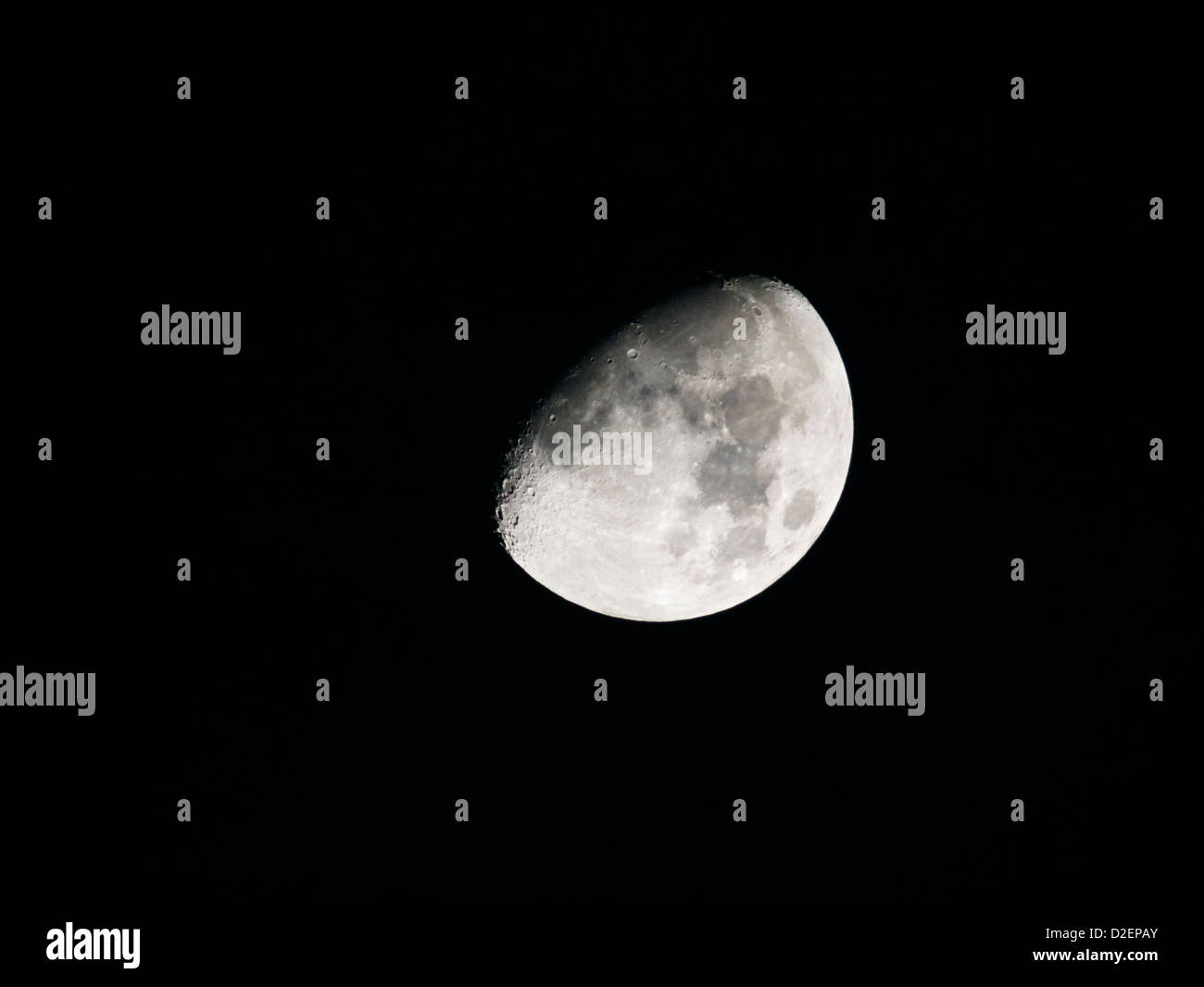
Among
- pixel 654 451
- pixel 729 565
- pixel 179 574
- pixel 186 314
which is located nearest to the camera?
pixel 654 451

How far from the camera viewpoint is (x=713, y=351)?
377 cm

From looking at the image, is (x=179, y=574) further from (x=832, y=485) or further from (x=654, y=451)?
(x=832, y=485)

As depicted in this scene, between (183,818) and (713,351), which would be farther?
(183,818)

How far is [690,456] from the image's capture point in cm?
374

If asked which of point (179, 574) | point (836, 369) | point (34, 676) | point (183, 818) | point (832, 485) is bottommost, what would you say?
point (183, 818)

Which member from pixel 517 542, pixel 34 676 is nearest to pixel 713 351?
pixel 517 542

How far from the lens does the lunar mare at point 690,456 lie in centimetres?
374

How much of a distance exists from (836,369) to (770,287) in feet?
1.75

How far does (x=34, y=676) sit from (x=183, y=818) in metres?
1.37

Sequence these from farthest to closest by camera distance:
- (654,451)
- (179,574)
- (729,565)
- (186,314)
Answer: (179,574)
(186,314)
(729,565)
(654,451)

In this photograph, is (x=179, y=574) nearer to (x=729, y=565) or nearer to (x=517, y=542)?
(x=517, y=542)

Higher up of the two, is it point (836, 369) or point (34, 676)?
point (836, 369)

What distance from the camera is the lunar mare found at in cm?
374

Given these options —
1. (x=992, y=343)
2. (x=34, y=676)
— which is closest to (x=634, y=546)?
(x=992, y=343)
